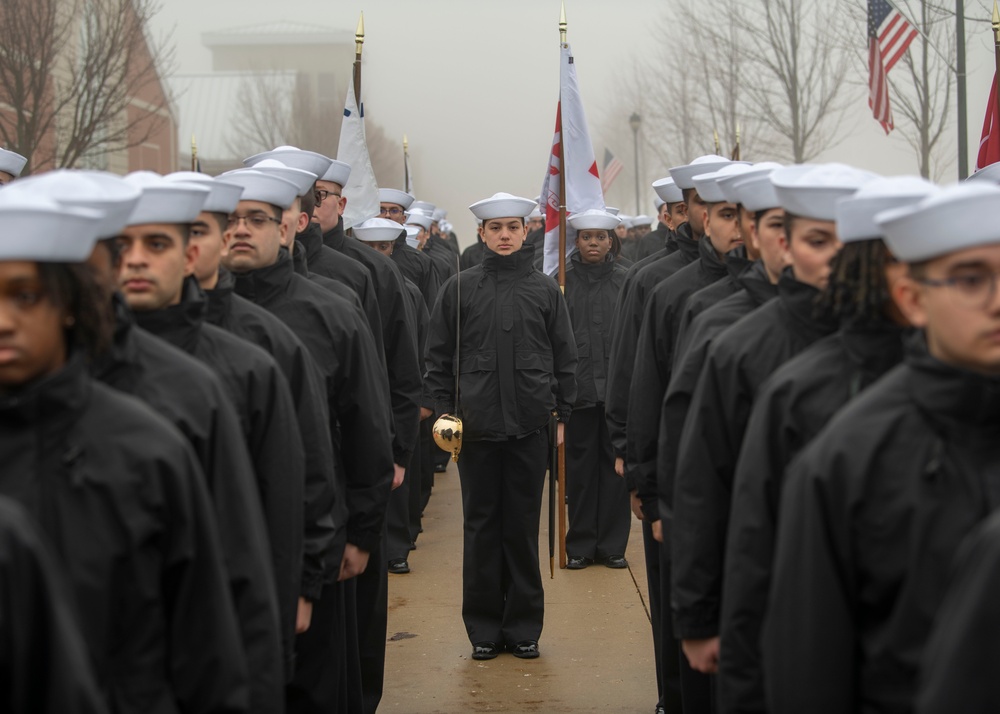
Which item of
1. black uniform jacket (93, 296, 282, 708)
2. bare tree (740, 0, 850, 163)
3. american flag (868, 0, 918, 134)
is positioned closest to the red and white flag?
black uniform jacket (93, 296, 282, 708)

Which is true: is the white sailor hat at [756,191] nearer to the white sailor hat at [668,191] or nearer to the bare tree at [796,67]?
the white sailor hat at [668,191]

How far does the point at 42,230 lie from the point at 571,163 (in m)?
6.73

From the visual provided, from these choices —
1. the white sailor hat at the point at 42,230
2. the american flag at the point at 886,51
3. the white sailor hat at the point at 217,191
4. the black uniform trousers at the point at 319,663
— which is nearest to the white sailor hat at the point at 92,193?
the white sailor hat at the point at 42,230

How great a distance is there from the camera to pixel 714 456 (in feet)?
14.3

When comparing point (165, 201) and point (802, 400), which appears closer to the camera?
point (802, 400)

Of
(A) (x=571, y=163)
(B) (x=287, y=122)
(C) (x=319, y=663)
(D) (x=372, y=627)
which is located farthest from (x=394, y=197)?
(B) (x=287, y=122)

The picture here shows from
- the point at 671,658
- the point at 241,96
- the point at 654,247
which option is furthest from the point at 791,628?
the point at 241,96

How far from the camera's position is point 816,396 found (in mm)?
3707

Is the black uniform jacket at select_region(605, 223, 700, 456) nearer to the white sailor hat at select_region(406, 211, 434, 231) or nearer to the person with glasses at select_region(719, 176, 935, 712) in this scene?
the person with glasses at select_region(719, 176, 935, 712)

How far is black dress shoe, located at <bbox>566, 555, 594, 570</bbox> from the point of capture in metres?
9.89

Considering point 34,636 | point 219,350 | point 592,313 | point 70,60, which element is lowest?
point 34,636

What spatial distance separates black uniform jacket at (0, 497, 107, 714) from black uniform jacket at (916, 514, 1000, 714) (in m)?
1.45

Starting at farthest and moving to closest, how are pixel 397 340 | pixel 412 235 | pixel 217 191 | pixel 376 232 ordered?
pixel 412 235 < pixel 376 232 < pixel 397 340 < pixel 217 191

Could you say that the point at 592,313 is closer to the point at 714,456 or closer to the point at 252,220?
the point at 252,220
